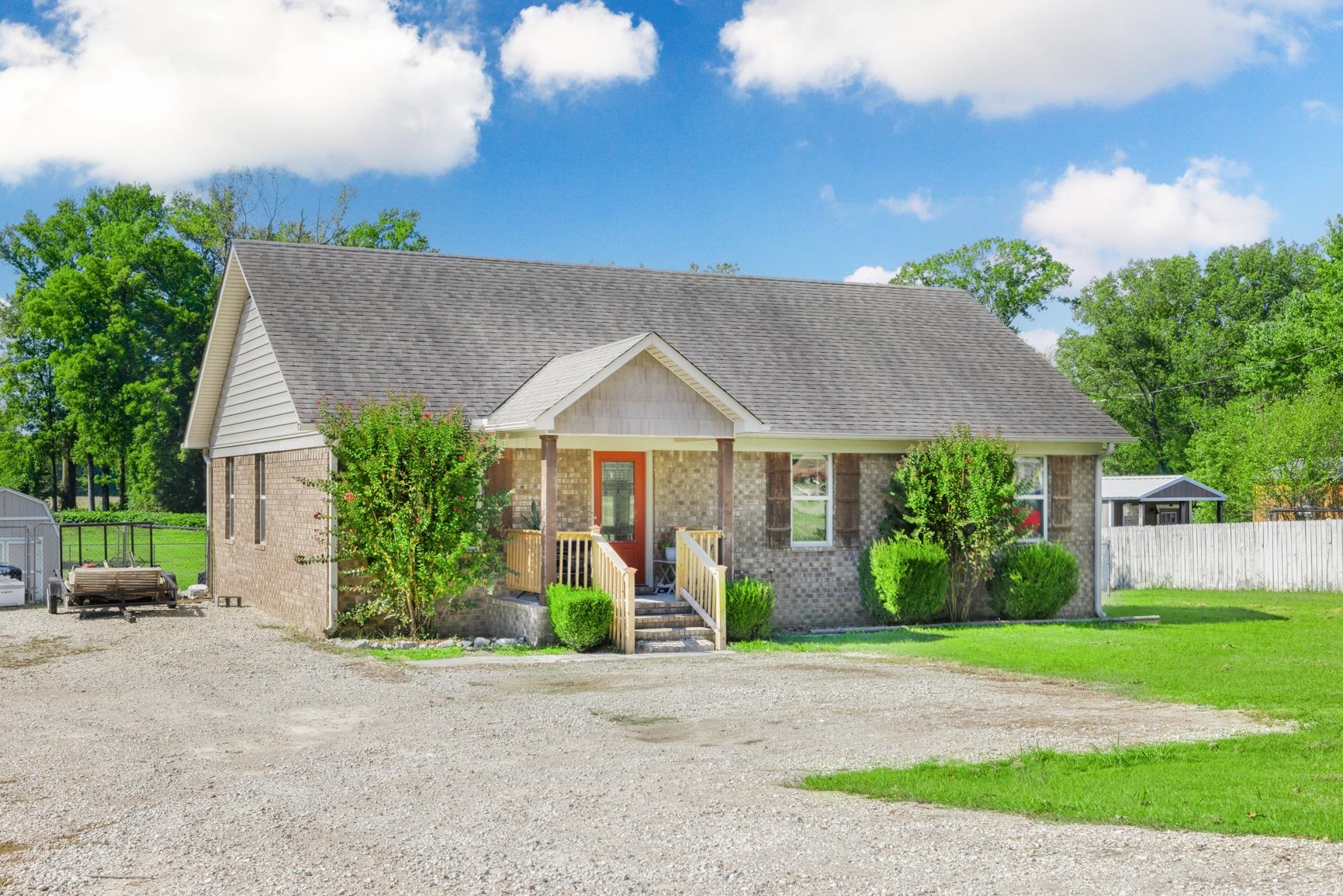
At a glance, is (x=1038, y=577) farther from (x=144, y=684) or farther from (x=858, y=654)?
(x=144, y=684)

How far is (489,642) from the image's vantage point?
1642cm

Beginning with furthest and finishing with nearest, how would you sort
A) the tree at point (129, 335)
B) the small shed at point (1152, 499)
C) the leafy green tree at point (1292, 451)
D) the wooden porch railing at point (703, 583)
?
the tree at point (129, 335), the small shed at point (1152, 499), the leafy green tree at point (1292, 451), the wooden porch railing at point (703, 583)

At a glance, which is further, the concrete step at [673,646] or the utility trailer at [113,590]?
the utility trailer at [113,590]

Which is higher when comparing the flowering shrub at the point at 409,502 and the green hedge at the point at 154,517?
the flowering shrub at the point at 409,502

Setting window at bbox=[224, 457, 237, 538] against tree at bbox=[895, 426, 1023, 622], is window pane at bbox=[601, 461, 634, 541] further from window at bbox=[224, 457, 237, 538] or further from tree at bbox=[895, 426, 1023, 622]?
window at bbox=[224, 457, 237, 538]

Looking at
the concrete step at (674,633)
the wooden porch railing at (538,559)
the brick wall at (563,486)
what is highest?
the brick wall at (563,486)

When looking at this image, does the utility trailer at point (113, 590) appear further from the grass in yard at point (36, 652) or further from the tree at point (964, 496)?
the tree at point (964, 496)

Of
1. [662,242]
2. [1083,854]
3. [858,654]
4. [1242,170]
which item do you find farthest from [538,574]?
[662,242]

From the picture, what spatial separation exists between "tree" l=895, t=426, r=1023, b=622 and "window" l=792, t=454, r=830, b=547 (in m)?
1.21

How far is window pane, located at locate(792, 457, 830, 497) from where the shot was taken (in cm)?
1936

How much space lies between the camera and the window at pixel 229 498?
900 inches

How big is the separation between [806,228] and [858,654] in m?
26.7

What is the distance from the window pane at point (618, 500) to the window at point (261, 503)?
629 centimetres

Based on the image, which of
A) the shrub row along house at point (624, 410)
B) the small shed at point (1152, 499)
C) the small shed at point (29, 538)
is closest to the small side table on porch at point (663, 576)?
the shrub row along house at point (624, 410)
